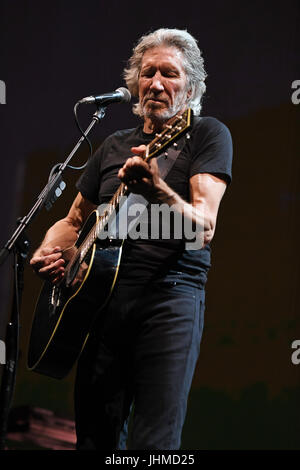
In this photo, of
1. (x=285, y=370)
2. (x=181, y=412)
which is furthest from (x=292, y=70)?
(x=181, y=412)

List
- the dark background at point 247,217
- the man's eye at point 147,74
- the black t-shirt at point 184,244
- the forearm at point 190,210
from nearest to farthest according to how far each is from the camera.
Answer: the forearm at point 190,210 < the black t-shirt at point 184,244 < the man's eye at point 147,74 < the dark background at point 247,217

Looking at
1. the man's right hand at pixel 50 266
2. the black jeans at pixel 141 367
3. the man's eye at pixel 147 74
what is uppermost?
the man's eye at pixel 147 74

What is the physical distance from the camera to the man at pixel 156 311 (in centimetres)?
148

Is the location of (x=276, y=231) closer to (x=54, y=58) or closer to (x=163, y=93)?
(x=163, y=93)

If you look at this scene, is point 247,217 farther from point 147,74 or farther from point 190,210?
point 190,210

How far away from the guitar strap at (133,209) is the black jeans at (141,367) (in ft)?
0.63

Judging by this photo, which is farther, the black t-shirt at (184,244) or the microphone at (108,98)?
the microphone at (108,98)

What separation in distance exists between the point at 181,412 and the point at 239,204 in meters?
1.76

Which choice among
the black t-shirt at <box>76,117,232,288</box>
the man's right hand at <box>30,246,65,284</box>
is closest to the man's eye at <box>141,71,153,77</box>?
the black t-shirt at <box>76,117,232,288</box>

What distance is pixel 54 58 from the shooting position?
155 inches

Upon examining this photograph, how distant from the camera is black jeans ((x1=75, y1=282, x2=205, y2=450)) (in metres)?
1.49

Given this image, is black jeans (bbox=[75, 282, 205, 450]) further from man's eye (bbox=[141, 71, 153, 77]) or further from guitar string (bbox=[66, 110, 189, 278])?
man's eye (bbox=[141, 71, 153, 77])

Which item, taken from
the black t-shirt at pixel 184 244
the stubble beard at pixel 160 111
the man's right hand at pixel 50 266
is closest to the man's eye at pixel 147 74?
the stubble beard at pixel 160 111

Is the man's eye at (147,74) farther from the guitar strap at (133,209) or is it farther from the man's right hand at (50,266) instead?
the man's right hand at (50,266)
